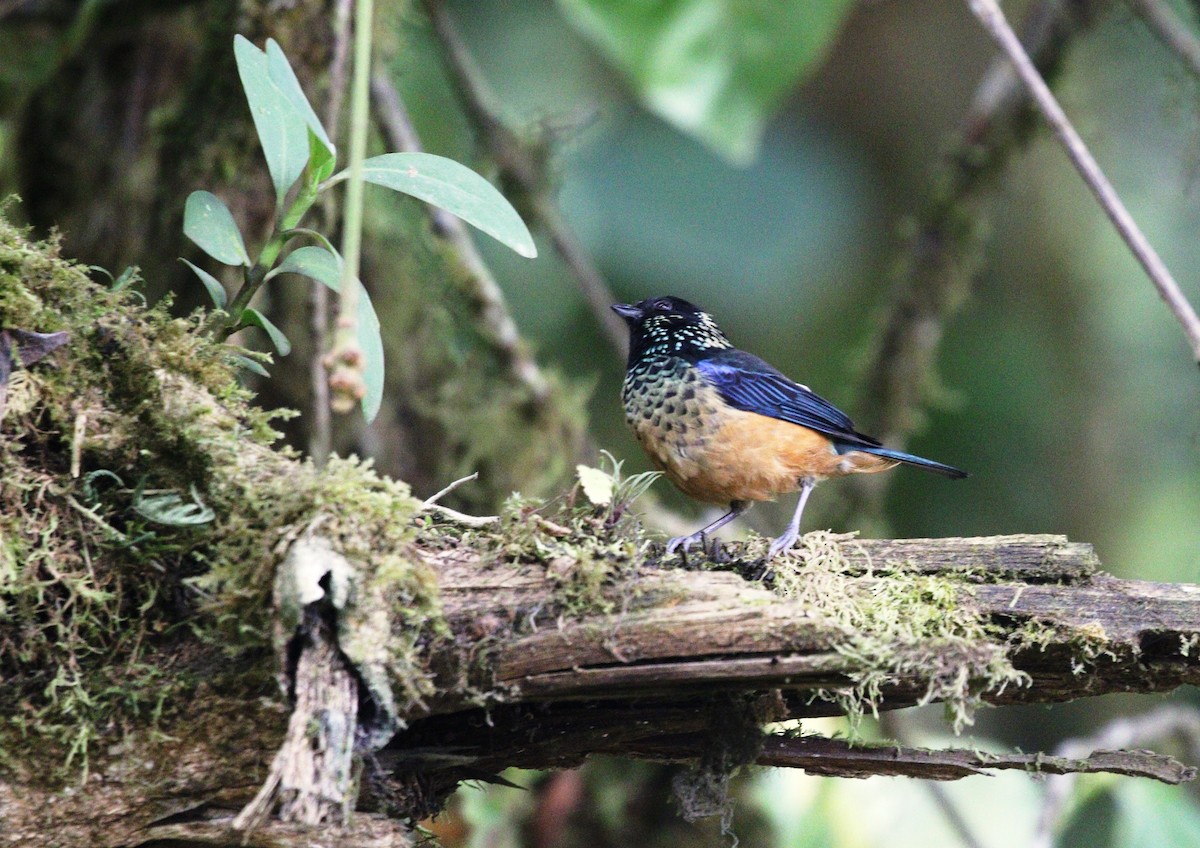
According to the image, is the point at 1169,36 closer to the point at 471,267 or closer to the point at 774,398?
the point at 774,398

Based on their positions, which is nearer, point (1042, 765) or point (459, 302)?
point (1042, 765)

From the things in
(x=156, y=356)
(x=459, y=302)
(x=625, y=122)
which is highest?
(x=625, y=122)

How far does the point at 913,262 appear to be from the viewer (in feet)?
17.6

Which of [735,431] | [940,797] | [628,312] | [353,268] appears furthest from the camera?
[940,797]

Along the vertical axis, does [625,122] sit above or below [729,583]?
above

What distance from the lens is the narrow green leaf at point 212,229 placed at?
96.0 inches

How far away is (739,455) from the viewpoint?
11.4 ft

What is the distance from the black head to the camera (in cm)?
389

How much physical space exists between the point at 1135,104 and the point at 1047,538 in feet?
21.1

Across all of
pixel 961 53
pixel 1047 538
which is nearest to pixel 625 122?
pixel 961 53

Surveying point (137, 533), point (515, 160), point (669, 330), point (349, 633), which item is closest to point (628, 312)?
point (669, 330)

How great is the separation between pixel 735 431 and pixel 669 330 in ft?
1.99

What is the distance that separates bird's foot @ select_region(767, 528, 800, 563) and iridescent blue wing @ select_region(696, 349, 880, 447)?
858mm

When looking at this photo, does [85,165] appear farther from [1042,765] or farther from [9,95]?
[1042,765]
